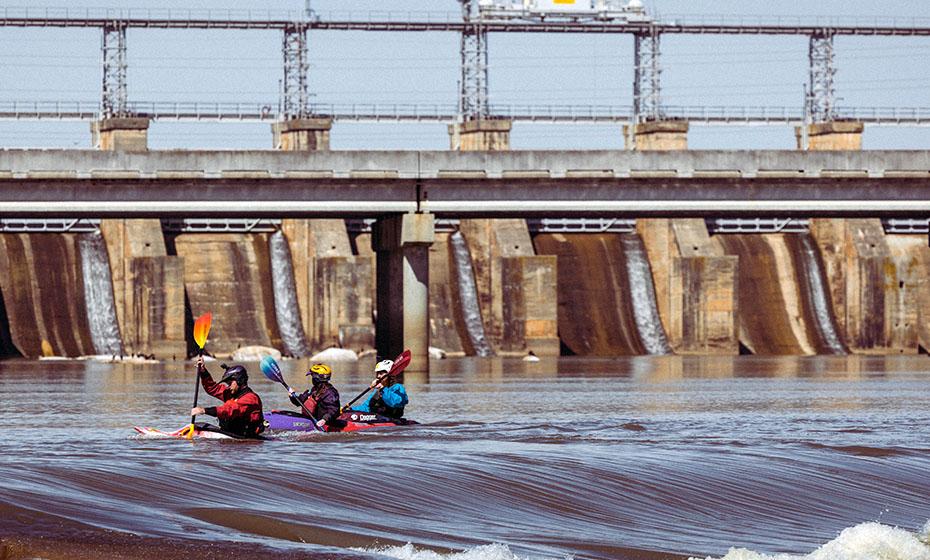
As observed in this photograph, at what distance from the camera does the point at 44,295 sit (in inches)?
2913

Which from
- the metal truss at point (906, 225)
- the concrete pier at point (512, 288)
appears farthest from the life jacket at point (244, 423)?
the metal truss at point (906, 225)

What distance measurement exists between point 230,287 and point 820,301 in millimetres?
28798

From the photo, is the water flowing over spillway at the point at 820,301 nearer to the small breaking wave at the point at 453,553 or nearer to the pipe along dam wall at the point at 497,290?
the pipe along dam wall at the point at 497,290

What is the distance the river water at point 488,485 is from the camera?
1558 centimetres

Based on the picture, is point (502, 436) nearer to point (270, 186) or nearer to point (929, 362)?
point (270, 186)

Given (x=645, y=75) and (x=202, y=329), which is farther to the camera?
(x=645, y=75)

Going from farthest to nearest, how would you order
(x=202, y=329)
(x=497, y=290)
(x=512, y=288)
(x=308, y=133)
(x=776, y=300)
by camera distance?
(x=776, y=300), (x=308, y=133), (x=497, y=290), (x=512, y=288), (x=202, y=329)

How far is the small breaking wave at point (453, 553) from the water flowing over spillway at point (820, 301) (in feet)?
227

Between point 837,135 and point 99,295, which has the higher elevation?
point 837,135

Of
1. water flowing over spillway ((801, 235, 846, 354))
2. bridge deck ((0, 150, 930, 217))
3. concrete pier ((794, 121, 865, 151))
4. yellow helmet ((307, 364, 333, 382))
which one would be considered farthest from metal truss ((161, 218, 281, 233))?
yellow helmet ((307, 364, 333, 382))

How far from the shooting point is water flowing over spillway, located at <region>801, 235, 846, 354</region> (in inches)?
3241

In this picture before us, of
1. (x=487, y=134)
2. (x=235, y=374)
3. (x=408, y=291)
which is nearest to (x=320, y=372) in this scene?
(x=235, y=374)

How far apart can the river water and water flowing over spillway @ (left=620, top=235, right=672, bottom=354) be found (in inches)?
1625

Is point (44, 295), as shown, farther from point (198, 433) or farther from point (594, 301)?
point (198, 433)
